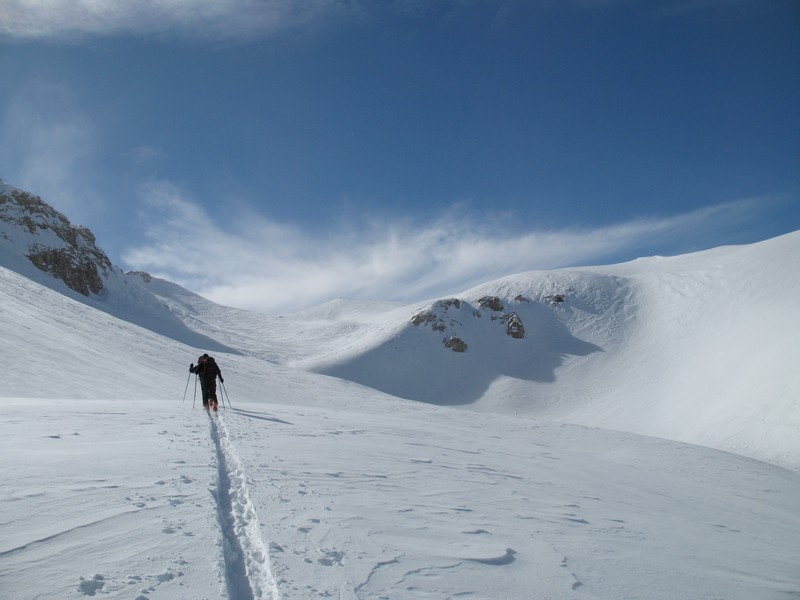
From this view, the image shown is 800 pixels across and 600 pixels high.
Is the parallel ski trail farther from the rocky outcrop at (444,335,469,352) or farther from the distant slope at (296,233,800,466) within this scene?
the rocky outcrop at (444,335,469,352)

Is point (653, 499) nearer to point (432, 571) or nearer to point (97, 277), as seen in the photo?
point (432, 571)

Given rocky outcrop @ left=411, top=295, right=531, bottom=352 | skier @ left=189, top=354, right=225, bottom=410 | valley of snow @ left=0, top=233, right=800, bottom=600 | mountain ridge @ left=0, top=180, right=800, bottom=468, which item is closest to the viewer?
valley of snow @ left=0, top=233, right=800, bottom=600

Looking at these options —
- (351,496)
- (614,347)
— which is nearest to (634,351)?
(614,347)

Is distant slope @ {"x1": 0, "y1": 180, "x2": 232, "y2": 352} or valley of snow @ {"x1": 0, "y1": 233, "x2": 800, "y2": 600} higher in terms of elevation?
distant slope @ {"x1": 0, "y1": 180, "x2": 232, "y2": 352}

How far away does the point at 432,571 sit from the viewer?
3.81 m

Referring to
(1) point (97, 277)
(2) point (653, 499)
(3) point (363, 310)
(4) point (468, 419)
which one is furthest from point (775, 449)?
(3) point (363, 310)

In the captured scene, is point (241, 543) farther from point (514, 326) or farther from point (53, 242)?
point (53, 242)

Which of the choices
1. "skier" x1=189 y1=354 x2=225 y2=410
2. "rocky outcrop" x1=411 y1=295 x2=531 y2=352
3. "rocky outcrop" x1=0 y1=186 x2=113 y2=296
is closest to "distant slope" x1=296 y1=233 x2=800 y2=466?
"rocky outcrop" x1=411 y1=295 x2=531 y2=352

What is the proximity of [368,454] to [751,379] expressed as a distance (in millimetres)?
32527

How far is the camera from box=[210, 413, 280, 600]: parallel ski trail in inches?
126

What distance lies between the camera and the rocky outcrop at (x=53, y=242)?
5072 cm

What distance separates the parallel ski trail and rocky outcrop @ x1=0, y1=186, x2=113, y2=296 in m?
57.0

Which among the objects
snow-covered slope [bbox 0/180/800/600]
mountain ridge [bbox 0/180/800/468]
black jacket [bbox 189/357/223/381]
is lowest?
snow-covered slope [bbox 0/180/800/600]

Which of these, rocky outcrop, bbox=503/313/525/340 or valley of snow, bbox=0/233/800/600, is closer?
valley of snow, bbox=0/233/800/600
